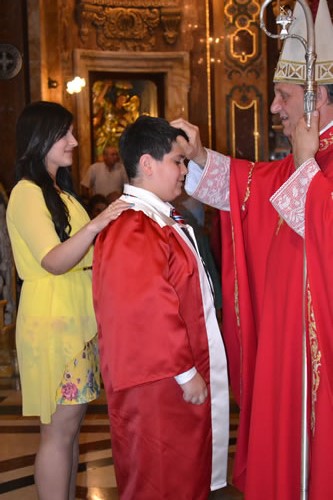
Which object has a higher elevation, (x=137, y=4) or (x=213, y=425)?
(x=137, y=4)

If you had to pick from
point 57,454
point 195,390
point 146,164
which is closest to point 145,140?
point 146,164

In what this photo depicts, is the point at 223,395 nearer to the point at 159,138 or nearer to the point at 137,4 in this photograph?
the point at 159,138

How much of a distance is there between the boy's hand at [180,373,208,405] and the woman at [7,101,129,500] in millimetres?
406

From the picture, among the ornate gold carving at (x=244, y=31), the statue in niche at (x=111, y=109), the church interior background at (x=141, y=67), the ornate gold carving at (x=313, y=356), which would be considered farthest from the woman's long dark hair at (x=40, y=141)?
the statue in niche at (x=111, y=109)

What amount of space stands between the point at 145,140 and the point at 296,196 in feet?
1.81

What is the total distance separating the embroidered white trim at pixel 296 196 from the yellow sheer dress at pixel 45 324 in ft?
2.45

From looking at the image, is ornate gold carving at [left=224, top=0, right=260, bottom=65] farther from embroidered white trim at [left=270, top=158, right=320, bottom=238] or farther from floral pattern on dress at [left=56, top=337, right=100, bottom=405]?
embroidered white trim at [left=270, top=158, right=320, bottom=238]

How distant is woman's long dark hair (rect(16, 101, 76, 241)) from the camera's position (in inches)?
106

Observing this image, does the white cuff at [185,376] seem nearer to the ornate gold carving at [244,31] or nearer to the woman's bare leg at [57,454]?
the woman's bare leg at [57,454]

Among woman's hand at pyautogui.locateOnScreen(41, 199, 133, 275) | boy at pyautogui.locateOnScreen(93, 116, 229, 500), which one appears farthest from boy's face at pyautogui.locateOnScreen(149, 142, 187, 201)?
woman's hand at pyautogui.locateOnScreen(41, 199, 133, 275)

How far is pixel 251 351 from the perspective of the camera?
8.87ft

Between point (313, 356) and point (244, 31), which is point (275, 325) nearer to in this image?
point (313, 356)

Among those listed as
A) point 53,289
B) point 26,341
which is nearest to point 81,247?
point 53,289

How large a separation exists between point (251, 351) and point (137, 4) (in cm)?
695
